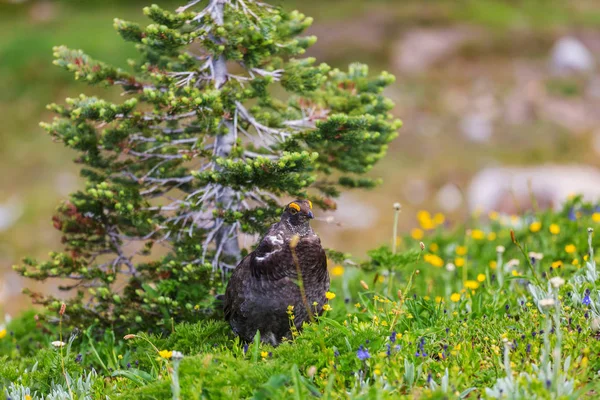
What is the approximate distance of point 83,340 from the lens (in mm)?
6254

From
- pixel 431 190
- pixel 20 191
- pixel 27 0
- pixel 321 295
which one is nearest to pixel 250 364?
pixel 321 295

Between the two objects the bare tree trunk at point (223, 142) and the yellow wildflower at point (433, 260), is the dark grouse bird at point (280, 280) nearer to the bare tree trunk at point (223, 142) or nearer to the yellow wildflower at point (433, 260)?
the bare tree trunk at point (223, 142)

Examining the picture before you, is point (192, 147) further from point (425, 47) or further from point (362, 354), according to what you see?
point (425, 47)

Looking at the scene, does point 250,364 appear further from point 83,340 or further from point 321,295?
point 83,340

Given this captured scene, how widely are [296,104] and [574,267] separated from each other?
3.41 m

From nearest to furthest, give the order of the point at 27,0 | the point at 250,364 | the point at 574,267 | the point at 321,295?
the point at 250,364 → the point at 321,295 → the point at 574,267 → the point at 27,0

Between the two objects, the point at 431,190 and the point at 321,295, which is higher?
the point at 431,190

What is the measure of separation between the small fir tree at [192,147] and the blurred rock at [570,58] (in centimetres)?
1434

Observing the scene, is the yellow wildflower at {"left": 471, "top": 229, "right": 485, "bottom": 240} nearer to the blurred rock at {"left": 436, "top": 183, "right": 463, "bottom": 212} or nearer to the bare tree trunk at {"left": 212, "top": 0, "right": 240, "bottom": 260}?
the bare tree trunk at {"left": 212, "top": 0, "right": 240, "bottom": 260}

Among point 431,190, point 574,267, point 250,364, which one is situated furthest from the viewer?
point 431,190

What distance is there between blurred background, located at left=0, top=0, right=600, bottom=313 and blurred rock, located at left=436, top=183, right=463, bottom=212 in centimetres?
3

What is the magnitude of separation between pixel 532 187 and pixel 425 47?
8334mm

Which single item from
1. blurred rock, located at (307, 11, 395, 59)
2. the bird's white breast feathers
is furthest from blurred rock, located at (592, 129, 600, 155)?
the bird's white breast feathers

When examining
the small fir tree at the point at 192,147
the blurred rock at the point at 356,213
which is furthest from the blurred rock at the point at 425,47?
the small fir tree at the point at 192,147
